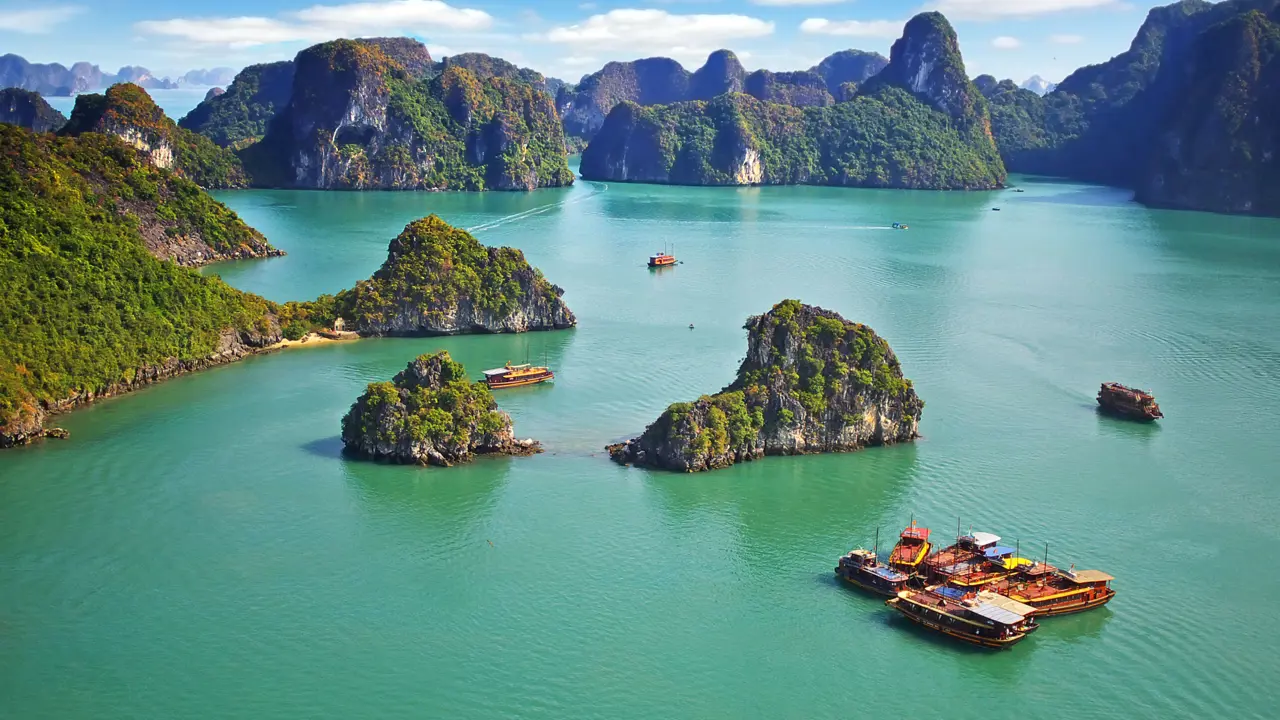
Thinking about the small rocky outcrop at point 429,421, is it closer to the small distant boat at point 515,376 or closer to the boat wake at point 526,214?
the small distant boat at point 515,376

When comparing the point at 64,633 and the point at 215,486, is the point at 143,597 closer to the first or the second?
the point at 64,633

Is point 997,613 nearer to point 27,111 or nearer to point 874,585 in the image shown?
point 874,585

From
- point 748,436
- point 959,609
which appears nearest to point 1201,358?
point 748,436

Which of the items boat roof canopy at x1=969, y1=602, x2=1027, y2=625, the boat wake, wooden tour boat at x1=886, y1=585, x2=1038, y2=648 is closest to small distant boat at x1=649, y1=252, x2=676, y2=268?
the boat wake

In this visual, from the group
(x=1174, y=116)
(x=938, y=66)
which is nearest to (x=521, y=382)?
(x=1174, y=116)

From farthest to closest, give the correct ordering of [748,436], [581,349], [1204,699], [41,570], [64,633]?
[581,349] < [748,436] < [41,570] < [64,633] < [1204,699]

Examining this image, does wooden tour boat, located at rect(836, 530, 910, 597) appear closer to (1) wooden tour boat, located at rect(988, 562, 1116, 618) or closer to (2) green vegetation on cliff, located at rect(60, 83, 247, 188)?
(1) wooden tour boat, located at rect(988, 562, 1116, 618)
